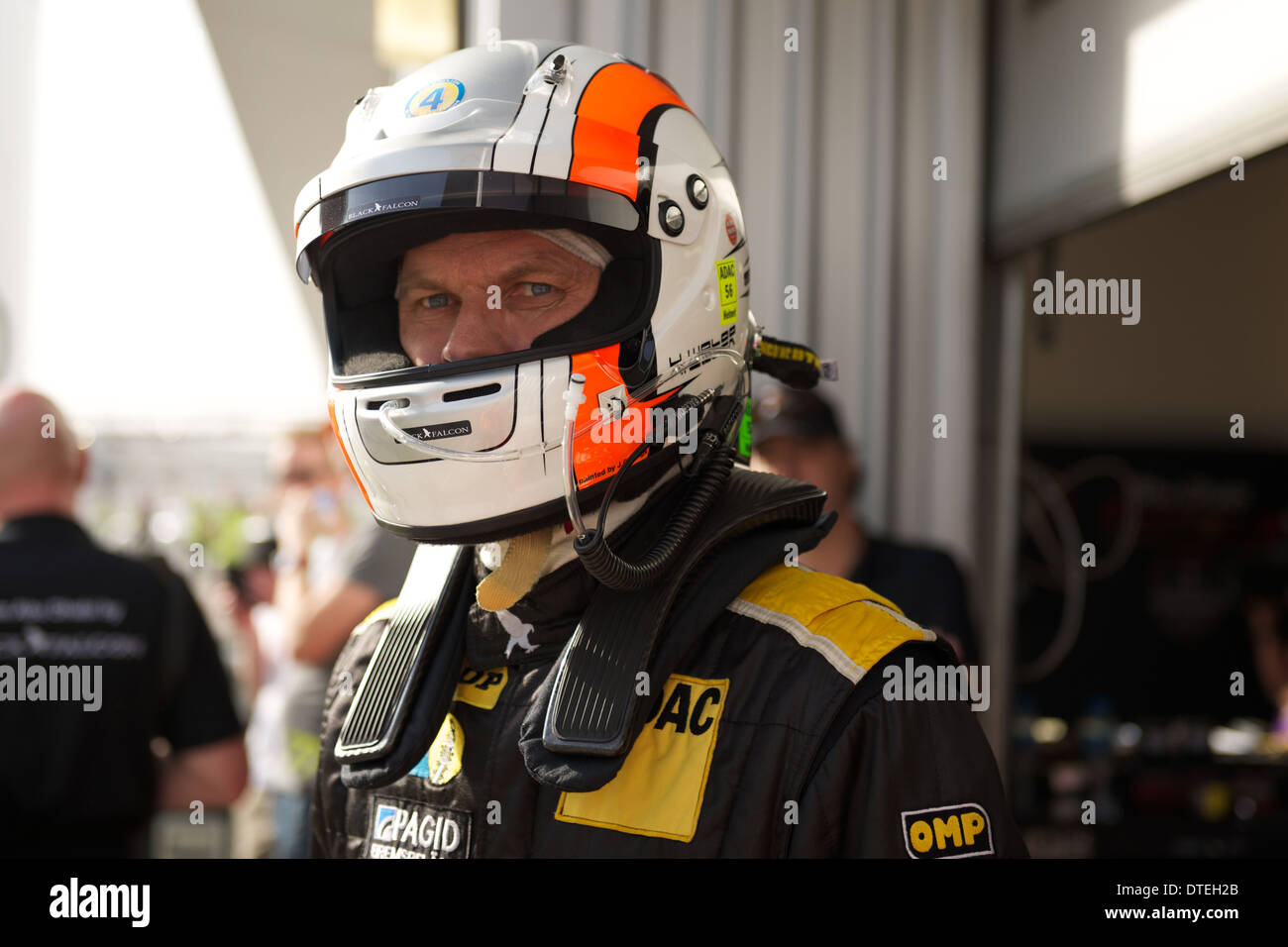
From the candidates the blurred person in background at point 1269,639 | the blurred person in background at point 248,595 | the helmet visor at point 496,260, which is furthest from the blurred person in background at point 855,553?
the blurred person in background at point 1269,639

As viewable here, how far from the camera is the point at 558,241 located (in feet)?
4.39

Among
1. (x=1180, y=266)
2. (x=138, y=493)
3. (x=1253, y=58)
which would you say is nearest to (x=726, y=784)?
(x=1253, y=58)

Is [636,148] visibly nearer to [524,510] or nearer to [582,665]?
[524,510]

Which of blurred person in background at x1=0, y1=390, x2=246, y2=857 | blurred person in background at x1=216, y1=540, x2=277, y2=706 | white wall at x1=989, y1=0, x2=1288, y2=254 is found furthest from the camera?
blurred person in background at x1=216, y1=540, x2=277, y2=706

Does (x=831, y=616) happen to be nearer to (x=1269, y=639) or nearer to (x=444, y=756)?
(x=444, y=756)

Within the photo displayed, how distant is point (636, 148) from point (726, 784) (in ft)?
2.50

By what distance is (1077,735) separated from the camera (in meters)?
4.52

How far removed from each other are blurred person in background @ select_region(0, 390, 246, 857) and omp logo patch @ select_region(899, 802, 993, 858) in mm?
1942

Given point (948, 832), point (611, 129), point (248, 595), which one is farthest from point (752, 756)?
point (248, 595)

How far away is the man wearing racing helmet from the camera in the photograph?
3.68 ft

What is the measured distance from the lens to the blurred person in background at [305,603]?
9.41 ft

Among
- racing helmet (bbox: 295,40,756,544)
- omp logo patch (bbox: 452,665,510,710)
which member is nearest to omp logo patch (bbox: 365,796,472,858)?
omp logo patch (bbox: 452,665,510,710)

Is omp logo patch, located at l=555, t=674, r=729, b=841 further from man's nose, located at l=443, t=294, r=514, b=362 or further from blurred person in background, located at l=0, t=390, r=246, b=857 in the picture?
blurred person in background, located at l=0, t=390, r=246, b=857

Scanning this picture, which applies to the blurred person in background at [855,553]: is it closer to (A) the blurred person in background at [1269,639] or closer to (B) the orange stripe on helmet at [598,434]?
(B) the orange stripe on helmet at [598,434]
